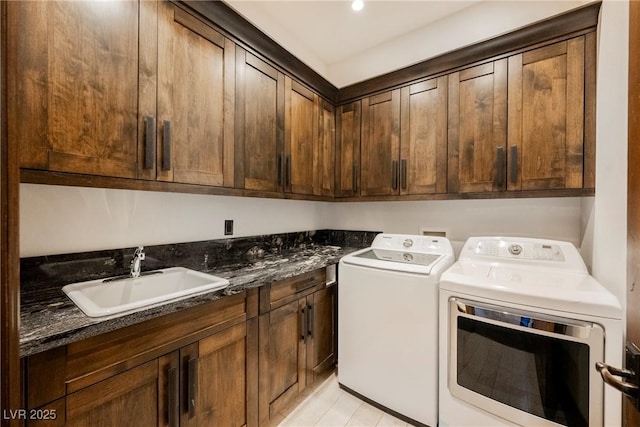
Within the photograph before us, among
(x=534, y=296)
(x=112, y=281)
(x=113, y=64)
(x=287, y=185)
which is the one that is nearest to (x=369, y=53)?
(x=287, y=185)

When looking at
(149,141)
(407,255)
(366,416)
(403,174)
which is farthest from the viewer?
(403,174)

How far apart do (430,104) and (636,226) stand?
5.54ft

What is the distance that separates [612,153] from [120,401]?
233cm

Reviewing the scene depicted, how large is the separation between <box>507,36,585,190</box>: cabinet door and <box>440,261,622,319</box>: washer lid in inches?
21.3

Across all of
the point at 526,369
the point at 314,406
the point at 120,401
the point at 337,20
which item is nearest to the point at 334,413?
the point at 314,406

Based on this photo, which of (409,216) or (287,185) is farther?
(409,216)

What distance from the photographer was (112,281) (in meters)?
1.24

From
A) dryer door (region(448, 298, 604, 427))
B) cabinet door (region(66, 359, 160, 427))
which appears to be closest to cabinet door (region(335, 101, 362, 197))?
dryer door (region(448, 298, 604, 427))

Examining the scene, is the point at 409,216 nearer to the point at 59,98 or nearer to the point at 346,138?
the point at 346,138

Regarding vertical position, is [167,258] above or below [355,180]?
below

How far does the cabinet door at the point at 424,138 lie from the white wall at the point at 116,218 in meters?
1.28

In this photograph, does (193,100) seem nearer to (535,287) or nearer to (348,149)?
(348,149)

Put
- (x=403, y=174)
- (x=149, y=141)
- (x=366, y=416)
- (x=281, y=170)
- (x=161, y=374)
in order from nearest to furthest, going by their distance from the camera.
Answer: (x=161, y=374)
(x=149, y=141)
(x=366, y=416)
(x=281, y=170)
(x=403, y=174)

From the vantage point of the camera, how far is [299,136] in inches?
79.7
